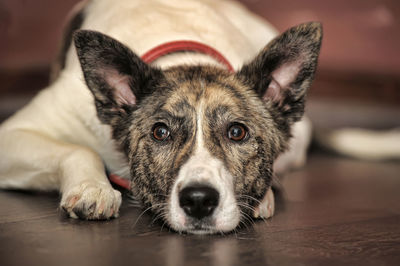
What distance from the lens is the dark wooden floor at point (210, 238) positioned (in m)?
1.85

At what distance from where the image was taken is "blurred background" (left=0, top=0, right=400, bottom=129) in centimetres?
479

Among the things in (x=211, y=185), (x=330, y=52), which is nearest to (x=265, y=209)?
(x=211, y=185)

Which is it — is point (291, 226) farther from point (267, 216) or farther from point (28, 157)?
point (28, 157)

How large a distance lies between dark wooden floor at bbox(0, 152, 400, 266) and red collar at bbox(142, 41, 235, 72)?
735 mm

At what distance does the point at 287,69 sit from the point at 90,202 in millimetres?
1038

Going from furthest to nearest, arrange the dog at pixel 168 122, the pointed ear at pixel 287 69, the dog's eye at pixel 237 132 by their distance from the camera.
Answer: the pointed ear at pixel 287 69 < the dog's eye at pixel 237 132 < the dog at pixel 168 122

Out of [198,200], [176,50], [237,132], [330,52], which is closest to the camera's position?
Result: [198,200]

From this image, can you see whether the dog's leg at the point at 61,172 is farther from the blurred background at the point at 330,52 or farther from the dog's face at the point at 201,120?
the blurred background at the point at 330,52

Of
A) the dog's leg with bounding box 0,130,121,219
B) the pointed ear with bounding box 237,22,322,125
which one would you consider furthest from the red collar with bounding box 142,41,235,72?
the dog's leg with bounding box 0,130,121,219

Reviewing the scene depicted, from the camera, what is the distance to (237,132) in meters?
2.36

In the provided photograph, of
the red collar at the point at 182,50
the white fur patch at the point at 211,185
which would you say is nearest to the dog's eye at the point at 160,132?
the white fur patch at the point at 211,185

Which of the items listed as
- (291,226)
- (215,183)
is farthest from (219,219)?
(291,226)

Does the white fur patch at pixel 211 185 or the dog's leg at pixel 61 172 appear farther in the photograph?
the dog's leg at pixel 61 172

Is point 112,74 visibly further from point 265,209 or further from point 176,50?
point 265,209
